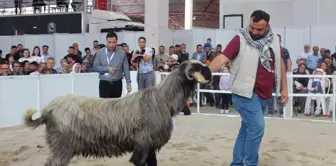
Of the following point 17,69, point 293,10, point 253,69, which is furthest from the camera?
point 293,10

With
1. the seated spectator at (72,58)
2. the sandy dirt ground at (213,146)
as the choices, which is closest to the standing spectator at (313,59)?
the sandy dirt ground at (213,146)

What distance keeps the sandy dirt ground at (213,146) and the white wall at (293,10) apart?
8.93 metres

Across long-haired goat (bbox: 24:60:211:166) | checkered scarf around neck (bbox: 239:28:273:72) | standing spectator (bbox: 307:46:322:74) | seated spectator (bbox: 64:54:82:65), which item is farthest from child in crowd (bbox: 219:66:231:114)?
long-haired goat (bbox: 24:60:211:166)

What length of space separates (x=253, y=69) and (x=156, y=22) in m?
13.4

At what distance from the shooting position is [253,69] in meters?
5.25

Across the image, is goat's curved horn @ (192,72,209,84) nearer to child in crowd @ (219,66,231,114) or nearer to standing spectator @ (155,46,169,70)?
child in crowd @ (219,66,231,114)

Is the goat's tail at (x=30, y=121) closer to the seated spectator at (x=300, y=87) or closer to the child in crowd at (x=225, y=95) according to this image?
the child in crowd at (x=225, y=95)

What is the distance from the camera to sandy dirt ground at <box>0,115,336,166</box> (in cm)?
663

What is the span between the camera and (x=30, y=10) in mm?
24109

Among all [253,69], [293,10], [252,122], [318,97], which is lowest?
[318,97]

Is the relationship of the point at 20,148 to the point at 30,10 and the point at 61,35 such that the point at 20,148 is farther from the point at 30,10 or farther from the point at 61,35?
the point at 30,10

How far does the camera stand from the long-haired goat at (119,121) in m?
5.06

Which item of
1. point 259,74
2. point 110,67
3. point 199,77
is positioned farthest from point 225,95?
point 199,77

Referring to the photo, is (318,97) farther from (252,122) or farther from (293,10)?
(293,10)
